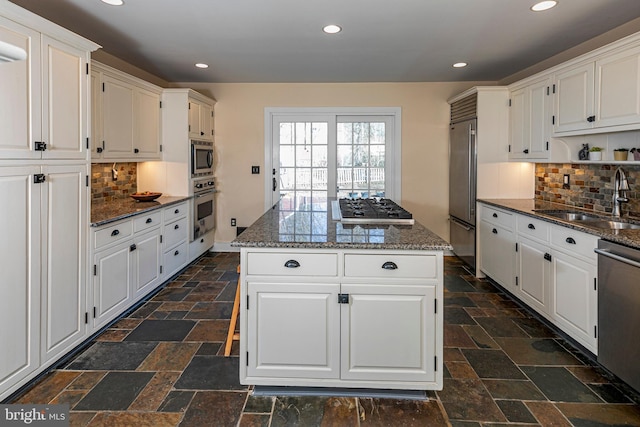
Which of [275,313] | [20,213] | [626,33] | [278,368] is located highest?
[626,33]

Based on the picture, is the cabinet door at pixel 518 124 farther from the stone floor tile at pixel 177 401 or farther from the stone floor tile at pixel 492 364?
the stone floor tile at pixel 177 401

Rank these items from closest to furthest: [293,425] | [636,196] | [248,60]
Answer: [293,425] < [636,196] < [248,60]

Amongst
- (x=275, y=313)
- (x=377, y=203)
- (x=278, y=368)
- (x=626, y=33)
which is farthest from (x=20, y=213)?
(x=626, y=33)

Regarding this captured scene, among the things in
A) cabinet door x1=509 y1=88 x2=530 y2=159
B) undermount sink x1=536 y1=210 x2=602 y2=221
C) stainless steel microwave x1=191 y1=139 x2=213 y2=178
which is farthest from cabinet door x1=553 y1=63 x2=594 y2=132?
stainless steel microwave x1=191 y1=139 x2=213 y2=178

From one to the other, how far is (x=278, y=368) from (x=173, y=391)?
62cm

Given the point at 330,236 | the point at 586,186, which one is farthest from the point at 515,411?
the point at 586,186

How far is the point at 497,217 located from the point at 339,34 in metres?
2.27

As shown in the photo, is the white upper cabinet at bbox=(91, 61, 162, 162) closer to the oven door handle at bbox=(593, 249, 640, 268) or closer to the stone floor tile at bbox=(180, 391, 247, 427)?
the stone floor tile at bbox=(180, 391, 247, 427)

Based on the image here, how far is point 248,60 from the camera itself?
14.0ft

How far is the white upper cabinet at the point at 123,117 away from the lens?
11.0ft

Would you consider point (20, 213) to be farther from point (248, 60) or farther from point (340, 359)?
point (248, 60)

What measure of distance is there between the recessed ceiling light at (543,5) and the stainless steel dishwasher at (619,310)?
1.63 m

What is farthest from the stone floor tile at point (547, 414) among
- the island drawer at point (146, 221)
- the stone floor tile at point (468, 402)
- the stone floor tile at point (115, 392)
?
the island drawer at point (146, 221)

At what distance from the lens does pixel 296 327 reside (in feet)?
6.83
